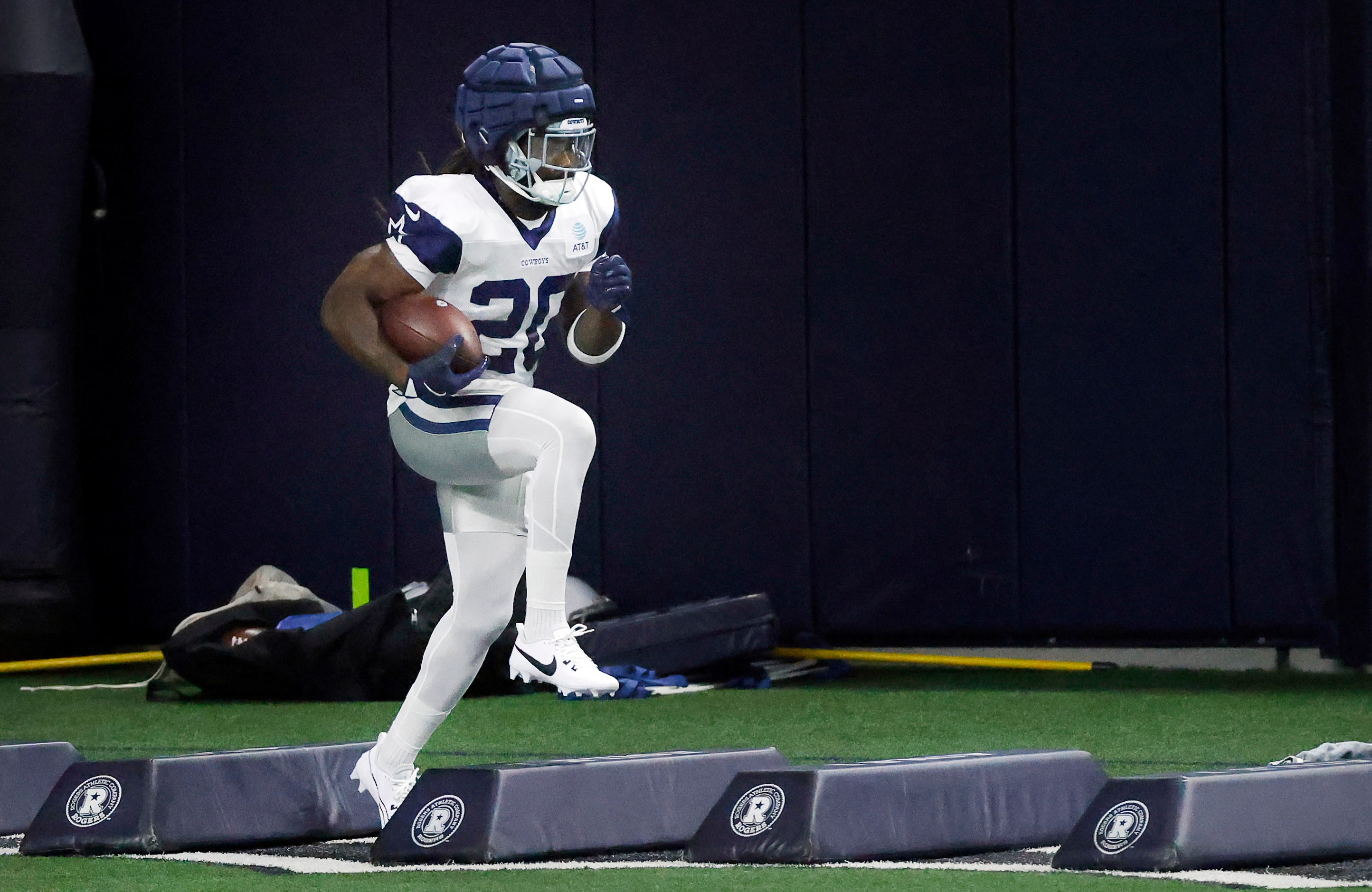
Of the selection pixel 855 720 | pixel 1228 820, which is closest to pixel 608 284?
pixel 1228 820

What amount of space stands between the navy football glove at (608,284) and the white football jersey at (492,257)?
0.24 ft

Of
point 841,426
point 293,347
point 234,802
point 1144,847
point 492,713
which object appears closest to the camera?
point 1144,847

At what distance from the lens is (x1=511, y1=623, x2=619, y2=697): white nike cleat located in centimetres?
446

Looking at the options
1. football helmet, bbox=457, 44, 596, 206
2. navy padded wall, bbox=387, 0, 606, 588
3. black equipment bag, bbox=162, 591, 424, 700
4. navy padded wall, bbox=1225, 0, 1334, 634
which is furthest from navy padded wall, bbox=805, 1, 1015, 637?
football helmet, bbox=457, 44, 596, 206

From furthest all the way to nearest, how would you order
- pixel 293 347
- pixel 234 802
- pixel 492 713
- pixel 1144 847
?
pixel 293 347
pixel 492 713
pixel 234 802
pixel 1144 847

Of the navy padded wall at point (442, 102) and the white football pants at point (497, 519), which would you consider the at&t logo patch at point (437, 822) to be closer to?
the white football pants at point (497, 519)

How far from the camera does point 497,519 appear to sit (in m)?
4.59

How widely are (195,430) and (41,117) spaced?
5.57 feet

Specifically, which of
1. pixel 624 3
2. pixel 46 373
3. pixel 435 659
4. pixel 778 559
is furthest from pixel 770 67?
pixel 435 659

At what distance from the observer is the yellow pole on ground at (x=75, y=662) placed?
9320 millimetres

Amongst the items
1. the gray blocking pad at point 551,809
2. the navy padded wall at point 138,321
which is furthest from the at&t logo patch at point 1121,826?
the navy padded wall at point 138,321

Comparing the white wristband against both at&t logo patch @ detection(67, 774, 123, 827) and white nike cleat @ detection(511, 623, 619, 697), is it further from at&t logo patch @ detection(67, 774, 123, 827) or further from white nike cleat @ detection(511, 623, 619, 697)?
at&t logo patch @ detection(67, 774, 123, 827)

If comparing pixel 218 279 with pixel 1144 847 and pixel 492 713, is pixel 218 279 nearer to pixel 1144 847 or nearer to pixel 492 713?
pixel 492 713

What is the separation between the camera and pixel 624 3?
31.0 ft
